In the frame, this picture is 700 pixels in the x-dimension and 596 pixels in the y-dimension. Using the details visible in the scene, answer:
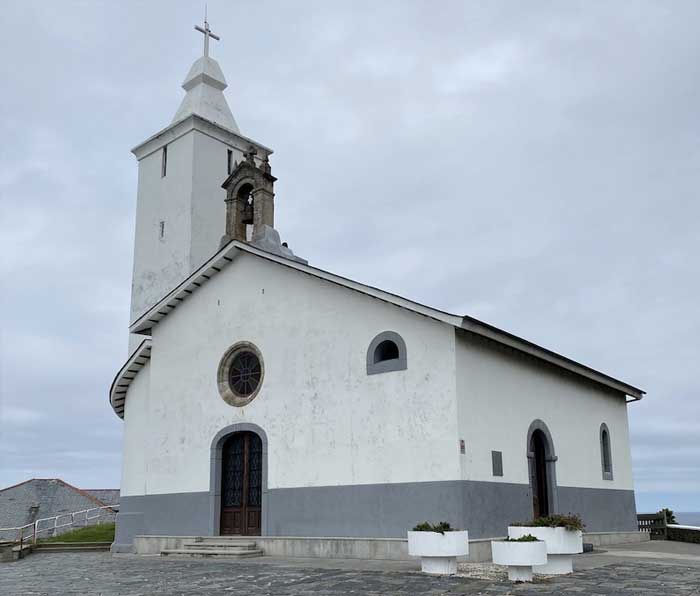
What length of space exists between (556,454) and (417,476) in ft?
18.9

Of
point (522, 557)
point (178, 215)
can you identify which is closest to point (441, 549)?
point (522, 557)

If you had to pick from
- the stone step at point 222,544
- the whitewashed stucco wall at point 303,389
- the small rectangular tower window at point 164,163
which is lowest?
the stone step at point 222,544

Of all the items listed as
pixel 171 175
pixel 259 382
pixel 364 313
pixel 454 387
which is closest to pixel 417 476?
pixel 454 387

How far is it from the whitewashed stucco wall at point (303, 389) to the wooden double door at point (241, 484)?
525 millimetres

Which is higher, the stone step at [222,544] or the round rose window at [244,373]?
the round rose window at [244,373]

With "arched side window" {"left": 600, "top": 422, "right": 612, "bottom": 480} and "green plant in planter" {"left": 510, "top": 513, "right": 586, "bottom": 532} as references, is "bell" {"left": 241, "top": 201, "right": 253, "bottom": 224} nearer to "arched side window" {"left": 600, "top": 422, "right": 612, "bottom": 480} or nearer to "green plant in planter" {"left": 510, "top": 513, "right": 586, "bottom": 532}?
"arched side window" {"left": 600, "top": 422, "right": 612, "bottom": 480}

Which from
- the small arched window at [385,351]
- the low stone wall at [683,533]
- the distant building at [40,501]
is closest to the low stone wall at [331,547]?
the small arched window at [385,351]

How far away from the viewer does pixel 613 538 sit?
74.2ft

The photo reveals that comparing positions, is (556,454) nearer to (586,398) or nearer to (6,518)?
(586,398)

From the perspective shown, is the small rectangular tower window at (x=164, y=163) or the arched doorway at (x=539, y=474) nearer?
the arched doorway at (x=539, y=474)

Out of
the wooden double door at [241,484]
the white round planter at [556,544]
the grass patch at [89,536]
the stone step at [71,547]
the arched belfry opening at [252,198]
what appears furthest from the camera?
the grass patch at [89,536]

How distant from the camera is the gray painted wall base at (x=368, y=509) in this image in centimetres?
1575

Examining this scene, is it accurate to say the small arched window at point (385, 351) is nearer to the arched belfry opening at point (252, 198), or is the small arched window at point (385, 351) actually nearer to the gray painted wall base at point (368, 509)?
the gray painted wall base at point (368, 509)

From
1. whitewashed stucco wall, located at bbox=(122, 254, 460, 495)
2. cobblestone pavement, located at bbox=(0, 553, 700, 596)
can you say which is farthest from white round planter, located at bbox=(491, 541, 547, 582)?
whitewashed stucco wall, located at bbox=(122, 254, 460, 495)
